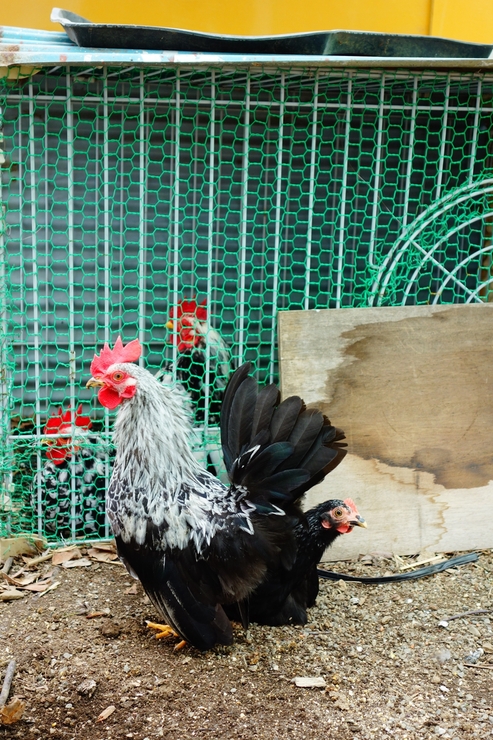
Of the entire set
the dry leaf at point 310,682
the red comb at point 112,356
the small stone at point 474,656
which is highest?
the red comb at point 112,356

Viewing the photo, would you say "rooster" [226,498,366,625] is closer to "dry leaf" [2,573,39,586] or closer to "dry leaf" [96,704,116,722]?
"dry leaf" [96,704,116,722]

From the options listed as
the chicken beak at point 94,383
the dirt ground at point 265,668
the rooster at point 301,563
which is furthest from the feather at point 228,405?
the dirt ground at point 265,668

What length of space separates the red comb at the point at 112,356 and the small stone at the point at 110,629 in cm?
115

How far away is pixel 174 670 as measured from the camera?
2.78 meters

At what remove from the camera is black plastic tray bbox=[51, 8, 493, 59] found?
2930mm

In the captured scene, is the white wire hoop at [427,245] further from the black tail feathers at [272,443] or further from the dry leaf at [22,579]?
the dry leaf at [22,579]

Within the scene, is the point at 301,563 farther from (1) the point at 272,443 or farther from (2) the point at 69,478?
(2) the point at 69,478

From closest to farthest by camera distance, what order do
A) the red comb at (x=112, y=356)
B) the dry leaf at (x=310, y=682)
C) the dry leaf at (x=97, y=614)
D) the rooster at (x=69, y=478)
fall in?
the dry leaf at (x=310, y=682), the red comb at (x=112, y=356), the dry leaf at (x=97, y=614), the rooster at (x=69, y=478)

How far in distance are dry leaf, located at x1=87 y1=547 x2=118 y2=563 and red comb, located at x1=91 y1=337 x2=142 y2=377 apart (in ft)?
4.13

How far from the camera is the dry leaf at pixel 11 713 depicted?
7.92 ft

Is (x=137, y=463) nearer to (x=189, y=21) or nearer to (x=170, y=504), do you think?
(x=170, y=504)

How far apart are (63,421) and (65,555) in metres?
0.71

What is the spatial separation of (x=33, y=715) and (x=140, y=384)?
4.25 feet

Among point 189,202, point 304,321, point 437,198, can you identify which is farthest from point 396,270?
point 189,202
